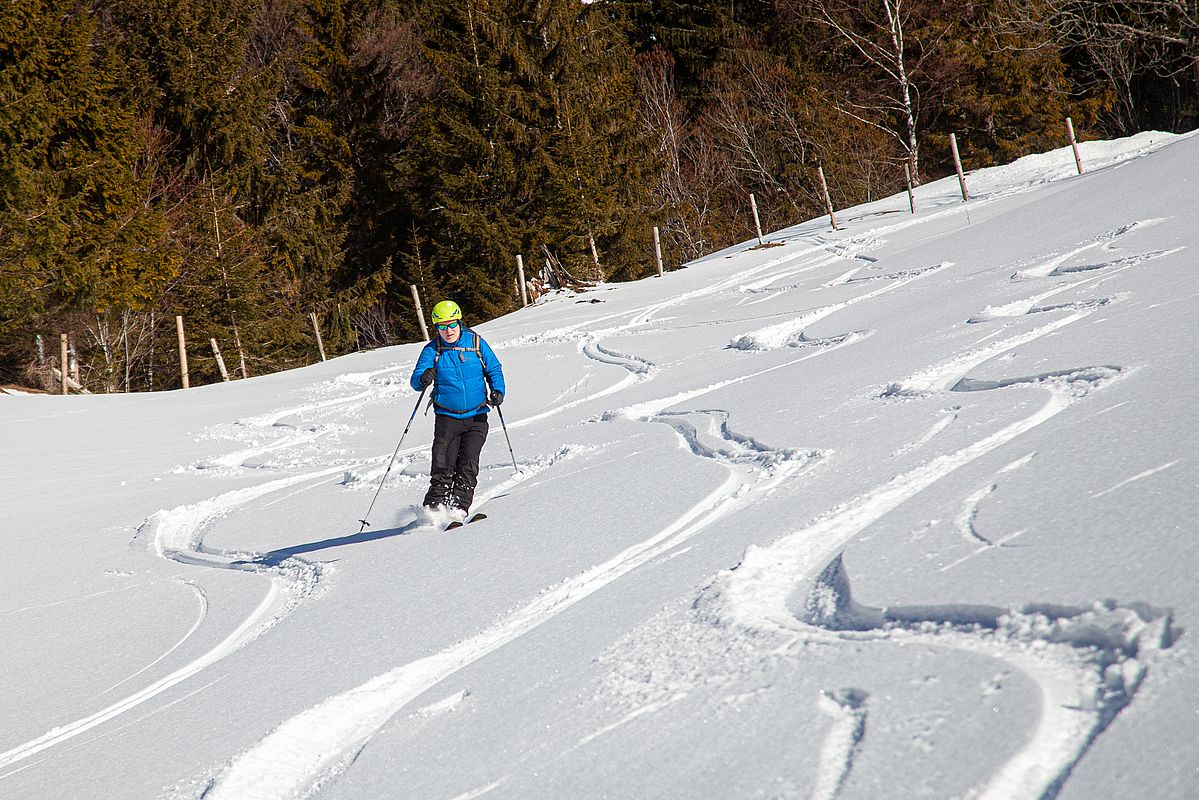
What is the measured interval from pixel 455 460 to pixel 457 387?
1.73 ft

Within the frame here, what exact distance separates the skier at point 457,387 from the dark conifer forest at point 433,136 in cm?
1527

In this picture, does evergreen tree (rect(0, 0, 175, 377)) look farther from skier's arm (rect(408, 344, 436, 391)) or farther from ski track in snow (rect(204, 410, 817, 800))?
ski track in snow (rect(204, 410, 817, 800))

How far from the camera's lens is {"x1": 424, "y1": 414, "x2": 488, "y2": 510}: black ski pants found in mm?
6336

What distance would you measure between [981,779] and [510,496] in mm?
4782

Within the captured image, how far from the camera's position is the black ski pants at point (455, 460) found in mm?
6336

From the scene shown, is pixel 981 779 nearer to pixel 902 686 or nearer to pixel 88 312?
pixel 902 686

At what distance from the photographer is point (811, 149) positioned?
127 ft

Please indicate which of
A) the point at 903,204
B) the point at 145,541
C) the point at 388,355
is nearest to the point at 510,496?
the point at 145,541

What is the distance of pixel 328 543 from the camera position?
6.32m

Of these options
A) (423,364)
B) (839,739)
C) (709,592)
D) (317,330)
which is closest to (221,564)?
(423,364)

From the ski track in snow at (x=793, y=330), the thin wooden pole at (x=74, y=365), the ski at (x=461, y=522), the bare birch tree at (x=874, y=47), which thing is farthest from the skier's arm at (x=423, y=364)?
the bare birch tree at (x=874, y=47)

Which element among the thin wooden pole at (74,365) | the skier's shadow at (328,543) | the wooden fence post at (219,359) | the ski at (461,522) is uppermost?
the thin wooden pole at (74,365)

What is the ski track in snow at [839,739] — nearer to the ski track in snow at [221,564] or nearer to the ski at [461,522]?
the ski track in snow at [221,564]

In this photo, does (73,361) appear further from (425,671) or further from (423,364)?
(425,671)
